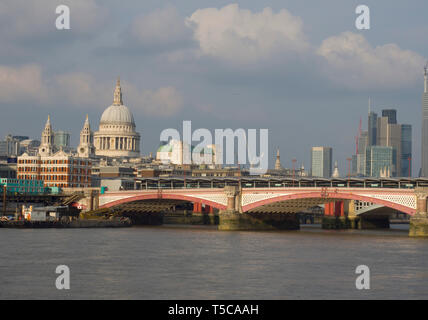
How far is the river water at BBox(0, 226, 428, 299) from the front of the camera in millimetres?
43062

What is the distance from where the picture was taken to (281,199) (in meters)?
99.4

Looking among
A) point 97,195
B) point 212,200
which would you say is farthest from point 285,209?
point 97,195

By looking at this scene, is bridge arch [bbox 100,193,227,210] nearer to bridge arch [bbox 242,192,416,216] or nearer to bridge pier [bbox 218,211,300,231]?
bridge pier [bbox 218,211,300,231]

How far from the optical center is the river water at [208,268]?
141 feet

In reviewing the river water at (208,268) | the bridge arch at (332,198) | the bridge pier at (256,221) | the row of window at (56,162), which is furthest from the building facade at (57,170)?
the river water at (208,268)

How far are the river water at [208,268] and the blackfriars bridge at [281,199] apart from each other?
1082 centimetres

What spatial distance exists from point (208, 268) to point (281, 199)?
46505 mm

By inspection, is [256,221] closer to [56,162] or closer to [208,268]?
[208,268]

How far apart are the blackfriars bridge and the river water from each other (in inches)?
426

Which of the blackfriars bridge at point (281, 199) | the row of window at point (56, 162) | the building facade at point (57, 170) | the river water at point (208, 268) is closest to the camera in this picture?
the river water at point (208, 268)

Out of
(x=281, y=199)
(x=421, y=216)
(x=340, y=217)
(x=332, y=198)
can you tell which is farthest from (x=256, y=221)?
(x=421, y=216)

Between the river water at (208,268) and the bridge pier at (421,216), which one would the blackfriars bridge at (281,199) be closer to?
the bridge pier at (421,216)

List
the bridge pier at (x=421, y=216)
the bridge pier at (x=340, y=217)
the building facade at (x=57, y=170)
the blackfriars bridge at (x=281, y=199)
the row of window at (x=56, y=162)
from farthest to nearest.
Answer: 1. the row of window at (x=56, y=162)
2. the building facade at (x=57, y=170)
3. the bridge pier at (x=340, y=217)
4. the blackfriars bridge at (x=281, y=199)
5. the bridge pier at (x=421, y=216)
